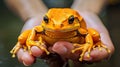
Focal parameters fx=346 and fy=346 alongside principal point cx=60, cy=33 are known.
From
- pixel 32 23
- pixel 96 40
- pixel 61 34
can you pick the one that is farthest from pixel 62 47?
pixel 32 23

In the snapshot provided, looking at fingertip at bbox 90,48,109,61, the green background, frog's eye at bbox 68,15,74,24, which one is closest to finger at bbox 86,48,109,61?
fingertip at bbox 90,48,109,61

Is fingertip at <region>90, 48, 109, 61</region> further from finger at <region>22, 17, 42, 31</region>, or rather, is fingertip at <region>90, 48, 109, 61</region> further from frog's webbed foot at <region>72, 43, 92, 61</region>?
finger at <region>22, 17, 42, 31</region>

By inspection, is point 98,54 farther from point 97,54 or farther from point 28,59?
point 28,59

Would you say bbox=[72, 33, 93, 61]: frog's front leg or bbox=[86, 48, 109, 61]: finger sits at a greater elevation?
bbox=[72, 33, 93, 61]: frog's front leg

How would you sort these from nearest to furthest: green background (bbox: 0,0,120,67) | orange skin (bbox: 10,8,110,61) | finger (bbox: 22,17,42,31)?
orange skin (bbox: 10,8,110,61)
finger (bbox: 22,17,42,31)
green background (bbox: 0,0,120,67)

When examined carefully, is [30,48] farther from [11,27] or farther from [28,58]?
[11,27]

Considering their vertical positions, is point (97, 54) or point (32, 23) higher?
point (32, 23)
